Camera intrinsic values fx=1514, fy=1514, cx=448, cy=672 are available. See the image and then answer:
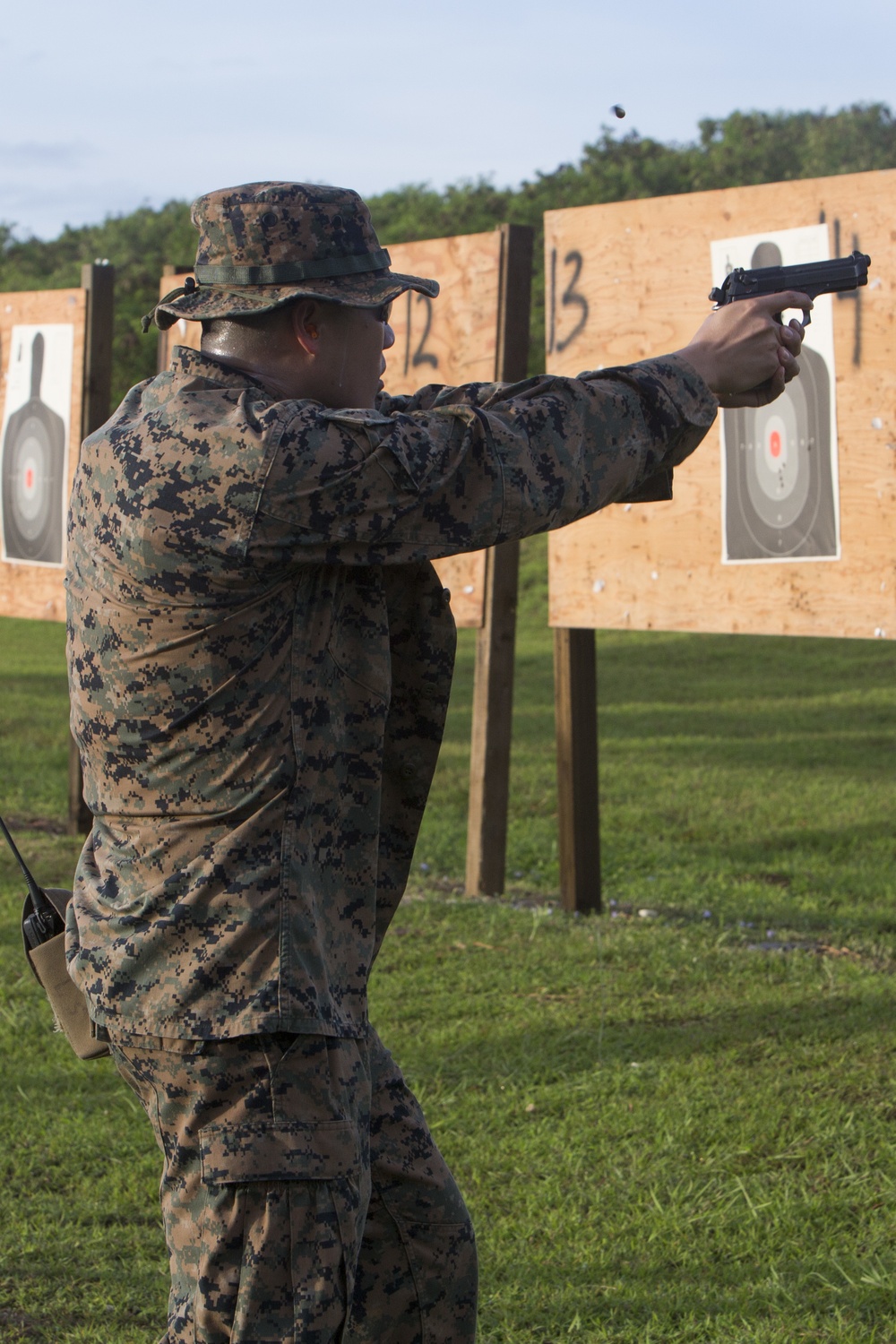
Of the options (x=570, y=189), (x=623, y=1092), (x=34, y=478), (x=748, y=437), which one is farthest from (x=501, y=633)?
(x=570, y=189)

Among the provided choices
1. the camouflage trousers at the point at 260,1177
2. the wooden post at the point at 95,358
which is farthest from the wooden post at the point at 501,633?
the camouflage trousers at the point at 260,1177

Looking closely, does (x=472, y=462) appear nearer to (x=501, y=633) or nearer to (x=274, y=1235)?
(x=274, y=1235)

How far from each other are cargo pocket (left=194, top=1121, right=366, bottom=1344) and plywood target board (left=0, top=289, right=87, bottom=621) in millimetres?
5689

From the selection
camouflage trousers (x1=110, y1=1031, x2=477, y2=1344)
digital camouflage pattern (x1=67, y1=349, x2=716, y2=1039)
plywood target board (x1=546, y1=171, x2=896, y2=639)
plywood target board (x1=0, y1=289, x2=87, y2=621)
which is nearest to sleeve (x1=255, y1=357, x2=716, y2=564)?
digital camouflage pattern (x1=67, y1=349, x2=716, y2=1039)

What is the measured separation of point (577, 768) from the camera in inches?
220

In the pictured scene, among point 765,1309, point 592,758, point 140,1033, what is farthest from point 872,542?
point 140,1033

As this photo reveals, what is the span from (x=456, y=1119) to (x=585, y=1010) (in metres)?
0.82

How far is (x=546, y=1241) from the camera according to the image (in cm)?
325

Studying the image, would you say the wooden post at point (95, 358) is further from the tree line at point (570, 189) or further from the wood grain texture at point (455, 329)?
the tree line at point (570, 189)

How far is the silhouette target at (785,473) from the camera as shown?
4.99m

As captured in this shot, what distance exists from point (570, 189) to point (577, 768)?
2164 cm

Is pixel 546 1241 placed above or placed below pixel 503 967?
below

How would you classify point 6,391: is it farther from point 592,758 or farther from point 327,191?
point 327,191

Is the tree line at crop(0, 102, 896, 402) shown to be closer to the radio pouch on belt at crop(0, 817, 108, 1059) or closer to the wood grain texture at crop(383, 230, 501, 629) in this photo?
the wood grain texture at crop(383, 230, 501, 629)
